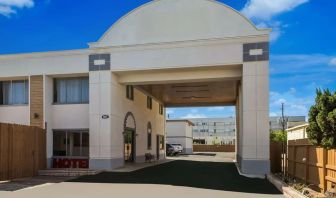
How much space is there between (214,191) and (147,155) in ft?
57.9

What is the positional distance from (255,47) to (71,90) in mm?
11061

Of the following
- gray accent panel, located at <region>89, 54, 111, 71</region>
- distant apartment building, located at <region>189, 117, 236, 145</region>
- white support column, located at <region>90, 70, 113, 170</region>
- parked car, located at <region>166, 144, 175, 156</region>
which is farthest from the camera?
distant apartment building, located at <region>189, 117, 236, 145</region>

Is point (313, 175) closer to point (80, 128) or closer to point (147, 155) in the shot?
point (80, 128)

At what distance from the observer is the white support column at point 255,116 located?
19719 mm

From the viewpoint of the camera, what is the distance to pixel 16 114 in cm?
2370

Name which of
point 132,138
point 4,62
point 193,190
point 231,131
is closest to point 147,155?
point 132,138

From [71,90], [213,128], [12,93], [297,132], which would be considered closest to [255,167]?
[71,90]

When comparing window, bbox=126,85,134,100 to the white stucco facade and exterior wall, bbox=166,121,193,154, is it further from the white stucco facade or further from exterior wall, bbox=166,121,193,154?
exterior wall, bbox=166,121,193,154

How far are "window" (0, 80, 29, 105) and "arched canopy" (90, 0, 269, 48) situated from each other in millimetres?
5326

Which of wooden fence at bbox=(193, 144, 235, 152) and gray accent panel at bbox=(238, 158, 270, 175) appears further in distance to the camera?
wooden fence at bbox=(193, 144, 235, 152)

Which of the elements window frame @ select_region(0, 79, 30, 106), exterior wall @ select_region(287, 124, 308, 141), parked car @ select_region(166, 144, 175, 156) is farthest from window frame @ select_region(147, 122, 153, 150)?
parked car @ select_region(166, 144, 175, 156)

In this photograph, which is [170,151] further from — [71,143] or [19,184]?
[19,184]

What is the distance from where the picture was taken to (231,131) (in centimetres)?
11988

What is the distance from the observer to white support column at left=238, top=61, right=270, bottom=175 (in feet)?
64.7
